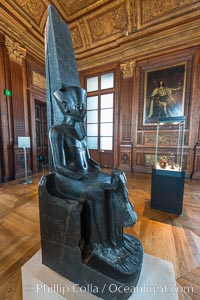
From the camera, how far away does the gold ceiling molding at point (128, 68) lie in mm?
4781

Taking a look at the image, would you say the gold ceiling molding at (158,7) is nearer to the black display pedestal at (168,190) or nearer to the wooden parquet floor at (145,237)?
the black display pedestal at (168,190)

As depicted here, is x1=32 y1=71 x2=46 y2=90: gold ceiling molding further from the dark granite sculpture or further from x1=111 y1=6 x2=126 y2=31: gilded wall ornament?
the dark granite sculpture

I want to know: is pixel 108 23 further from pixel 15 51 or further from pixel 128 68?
pixel 15 51

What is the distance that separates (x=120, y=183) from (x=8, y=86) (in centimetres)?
469

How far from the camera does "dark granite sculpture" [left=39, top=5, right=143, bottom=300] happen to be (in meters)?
0.79

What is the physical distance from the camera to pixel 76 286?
86cm

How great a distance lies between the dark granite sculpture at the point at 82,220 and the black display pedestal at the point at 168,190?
1.62 m

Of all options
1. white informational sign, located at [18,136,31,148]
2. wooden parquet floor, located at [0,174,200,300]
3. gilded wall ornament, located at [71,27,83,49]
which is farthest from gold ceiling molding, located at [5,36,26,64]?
wooden parquet floor, located at [0,174,200,300]

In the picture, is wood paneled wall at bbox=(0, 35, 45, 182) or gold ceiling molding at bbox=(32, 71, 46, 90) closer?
wood paneled wall at bbox=(0, 35, 45, 182)

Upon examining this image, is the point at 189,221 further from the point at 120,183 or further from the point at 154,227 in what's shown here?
the point at 120,183

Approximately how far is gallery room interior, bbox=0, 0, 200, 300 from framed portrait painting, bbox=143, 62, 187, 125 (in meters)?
0.03

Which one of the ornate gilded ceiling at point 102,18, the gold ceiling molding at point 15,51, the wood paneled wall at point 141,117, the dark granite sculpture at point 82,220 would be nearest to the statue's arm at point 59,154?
the dark granite sculpture at point 82,220

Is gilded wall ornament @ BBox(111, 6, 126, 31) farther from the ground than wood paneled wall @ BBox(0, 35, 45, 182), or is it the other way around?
gilded wall ornament @ BBox(111, 6, 126, 31)

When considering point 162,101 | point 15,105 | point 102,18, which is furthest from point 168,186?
point 102,18
